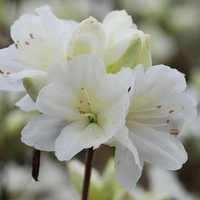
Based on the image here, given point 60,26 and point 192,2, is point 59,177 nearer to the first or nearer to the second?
point 60,26

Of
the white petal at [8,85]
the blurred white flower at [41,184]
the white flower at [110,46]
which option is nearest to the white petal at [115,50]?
the white flower at [110,46]

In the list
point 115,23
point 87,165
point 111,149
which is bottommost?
point 111,149

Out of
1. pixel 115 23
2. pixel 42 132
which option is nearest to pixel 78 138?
pixel 42 132

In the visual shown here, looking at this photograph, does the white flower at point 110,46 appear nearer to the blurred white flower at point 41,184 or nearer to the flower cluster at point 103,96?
the flower cluster at point 103,96

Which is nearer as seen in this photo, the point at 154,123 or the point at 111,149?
the point at 154,123

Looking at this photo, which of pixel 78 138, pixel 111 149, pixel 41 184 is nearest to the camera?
pixel 78 138

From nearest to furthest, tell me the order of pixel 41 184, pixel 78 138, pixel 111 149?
pixel 78 138, pixel 41 184, pixel 111 149

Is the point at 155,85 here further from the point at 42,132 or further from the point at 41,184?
the point at 41,184

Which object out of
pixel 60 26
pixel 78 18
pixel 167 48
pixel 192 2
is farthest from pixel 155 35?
pixel 60 26

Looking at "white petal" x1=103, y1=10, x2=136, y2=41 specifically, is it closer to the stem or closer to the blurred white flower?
the stem
